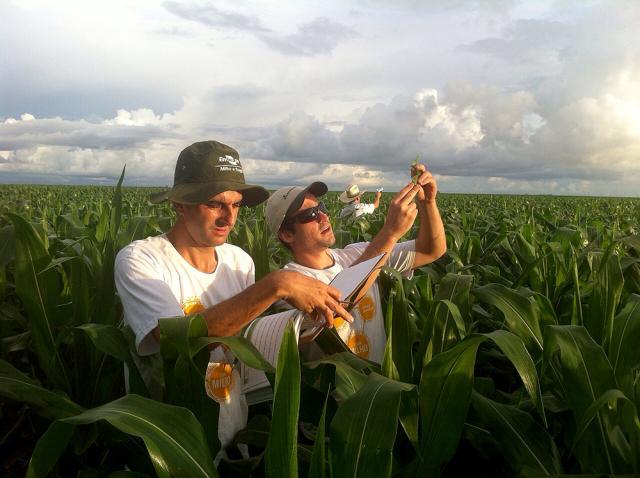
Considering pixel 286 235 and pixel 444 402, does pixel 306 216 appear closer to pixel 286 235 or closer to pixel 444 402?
pixel 286 235

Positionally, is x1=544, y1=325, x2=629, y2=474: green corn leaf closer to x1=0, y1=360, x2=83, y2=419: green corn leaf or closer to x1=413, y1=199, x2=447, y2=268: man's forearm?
x1=413, y1=199, x2=447, y2=268: man's forearm

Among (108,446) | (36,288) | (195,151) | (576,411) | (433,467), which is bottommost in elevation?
(108,446)

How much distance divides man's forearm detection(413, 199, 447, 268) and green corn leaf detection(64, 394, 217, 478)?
1.69 m

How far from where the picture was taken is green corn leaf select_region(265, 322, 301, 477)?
47.5 inches

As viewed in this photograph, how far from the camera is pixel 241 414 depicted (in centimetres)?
207

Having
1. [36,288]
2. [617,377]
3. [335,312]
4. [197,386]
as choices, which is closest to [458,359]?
[335,312]

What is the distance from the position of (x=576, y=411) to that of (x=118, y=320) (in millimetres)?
2047

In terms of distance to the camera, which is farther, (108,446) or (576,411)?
(108,446)

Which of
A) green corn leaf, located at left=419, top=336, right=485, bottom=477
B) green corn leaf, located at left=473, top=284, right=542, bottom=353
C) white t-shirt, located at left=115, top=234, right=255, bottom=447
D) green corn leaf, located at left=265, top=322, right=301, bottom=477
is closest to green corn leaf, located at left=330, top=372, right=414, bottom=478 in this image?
green corn leaf, located at left=265, top=322, right=301, bottom=477

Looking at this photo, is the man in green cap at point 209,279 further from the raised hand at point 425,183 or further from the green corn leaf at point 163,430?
the raised hand at point 425,183

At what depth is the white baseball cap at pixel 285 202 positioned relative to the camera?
8.56 ft

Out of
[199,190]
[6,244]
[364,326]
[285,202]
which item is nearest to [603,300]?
[364,326]

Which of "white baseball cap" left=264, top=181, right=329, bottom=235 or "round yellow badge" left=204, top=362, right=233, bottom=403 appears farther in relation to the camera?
"white baseball cap" left=264, top=181, right=329, bottom=235

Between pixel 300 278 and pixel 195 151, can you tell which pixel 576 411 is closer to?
pixel 300 278
